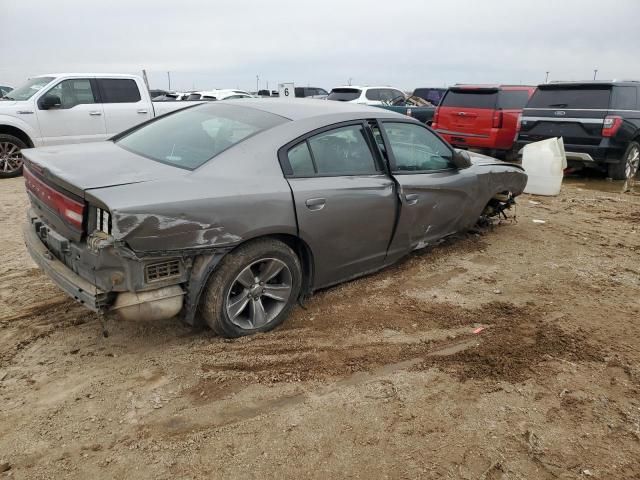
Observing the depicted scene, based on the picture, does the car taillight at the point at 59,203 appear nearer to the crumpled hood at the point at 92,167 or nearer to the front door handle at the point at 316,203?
the crumpled hood at the point at 92,167

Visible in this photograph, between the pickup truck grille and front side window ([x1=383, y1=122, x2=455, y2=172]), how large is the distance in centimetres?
197

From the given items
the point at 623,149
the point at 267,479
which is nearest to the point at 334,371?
the point at 267,479

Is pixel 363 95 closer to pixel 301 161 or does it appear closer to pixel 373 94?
pixel 373 94

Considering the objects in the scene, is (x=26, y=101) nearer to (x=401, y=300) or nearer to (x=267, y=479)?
(x=401, y=300)

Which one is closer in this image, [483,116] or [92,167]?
[92,167]

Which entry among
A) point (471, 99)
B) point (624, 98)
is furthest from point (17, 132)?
point (624, 98)

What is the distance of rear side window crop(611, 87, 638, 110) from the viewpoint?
8688 millimetres

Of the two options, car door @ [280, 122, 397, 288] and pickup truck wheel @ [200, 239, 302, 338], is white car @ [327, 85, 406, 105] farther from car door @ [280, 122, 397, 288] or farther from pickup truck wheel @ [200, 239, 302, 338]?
pickup truck wheel @ [200, 239, 302, 338]

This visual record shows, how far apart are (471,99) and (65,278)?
9.50m

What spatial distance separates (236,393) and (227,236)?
0.91 m

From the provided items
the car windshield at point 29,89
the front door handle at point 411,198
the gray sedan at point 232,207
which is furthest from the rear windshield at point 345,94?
the front door handle at point 411,198

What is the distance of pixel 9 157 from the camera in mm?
8633

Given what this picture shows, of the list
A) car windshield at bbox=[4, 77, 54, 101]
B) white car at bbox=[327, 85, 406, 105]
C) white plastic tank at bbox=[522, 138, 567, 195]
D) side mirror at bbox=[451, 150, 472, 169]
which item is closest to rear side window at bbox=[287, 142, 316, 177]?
side mirror at bbox=[451, 150, 472, 169]

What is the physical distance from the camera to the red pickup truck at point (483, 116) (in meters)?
10.2
